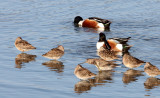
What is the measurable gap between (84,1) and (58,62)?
16558 mm

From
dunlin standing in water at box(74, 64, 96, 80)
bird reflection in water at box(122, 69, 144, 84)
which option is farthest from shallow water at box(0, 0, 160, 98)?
dunlin standing in water at box(74, 64, 96, 80)

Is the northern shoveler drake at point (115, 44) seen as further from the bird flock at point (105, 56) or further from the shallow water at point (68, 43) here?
the shallow water at point (68, 43)

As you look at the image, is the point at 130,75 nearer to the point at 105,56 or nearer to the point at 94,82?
the point at 94,82

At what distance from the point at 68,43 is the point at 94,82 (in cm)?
671

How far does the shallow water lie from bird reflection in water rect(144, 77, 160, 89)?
0.11 ft

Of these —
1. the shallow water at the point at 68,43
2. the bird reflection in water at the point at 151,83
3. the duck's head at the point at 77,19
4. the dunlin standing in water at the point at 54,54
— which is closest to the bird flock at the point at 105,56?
the dunlin standing in water at the point at 54,54

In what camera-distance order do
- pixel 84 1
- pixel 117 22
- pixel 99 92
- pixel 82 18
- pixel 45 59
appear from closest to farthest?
1. pixel 99 92
2. pixel 45 59
3. pixel 117 22
4. pixel 82 18
5. pixel 84 1

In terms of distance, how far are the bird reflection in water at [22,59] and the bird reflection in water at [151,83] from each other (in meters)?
4.97

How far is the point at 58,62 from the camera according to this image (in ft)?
51.4

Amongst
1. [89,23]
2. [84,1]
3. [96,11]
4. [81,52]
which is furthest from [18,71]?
[84,1]

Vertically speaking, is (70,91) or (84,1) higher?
(84,1)

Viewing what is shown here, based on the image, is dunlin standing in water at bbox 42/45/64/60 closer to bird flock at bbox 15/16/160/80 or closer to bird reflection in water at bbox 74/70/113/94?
bird flock at bbox 15/16/160/80

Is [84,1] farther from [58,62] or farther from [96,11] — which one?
[58,62]

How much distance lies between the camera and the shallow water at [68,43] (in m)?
12.0
